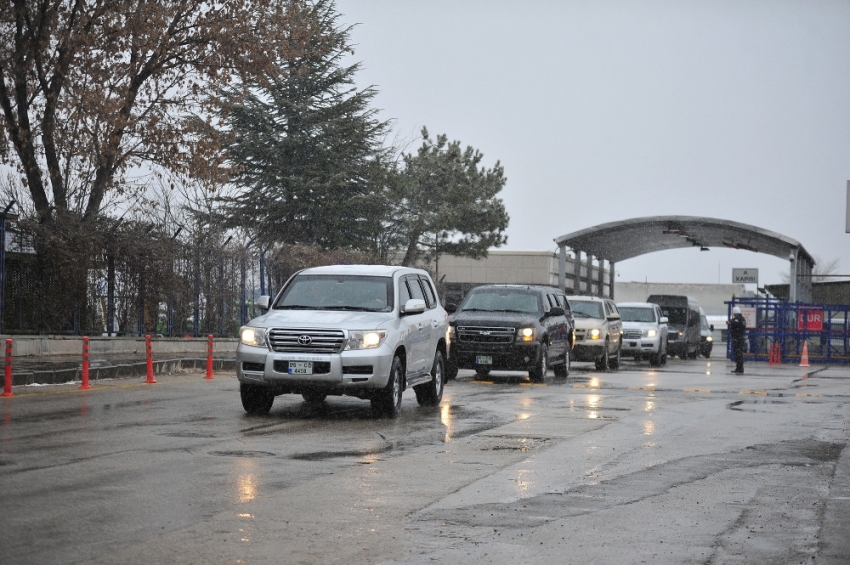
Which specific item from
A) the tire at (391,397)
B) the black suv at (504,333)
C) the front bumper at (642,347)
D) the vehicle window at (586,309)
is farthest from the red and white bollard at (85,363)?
the front bumper at (642,347)

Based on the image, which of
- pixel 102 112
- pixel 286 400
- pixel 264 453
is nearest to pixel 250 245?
pixel 102 112

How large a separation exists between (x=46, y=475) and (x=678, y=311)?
37984 mm

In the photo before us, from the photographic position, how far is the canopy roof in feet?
156

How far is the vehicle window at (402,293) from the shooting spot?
1585 cm

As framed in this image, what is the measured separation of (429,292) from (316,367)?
4022 millimetres

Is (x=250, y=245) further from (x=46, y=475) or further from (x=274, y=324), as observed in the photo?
(x=46, y=475)

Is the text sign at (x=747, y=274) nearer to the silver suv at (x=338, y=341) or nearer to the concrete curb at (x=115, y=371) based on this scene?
the concrete curb at (x=115, y=371)

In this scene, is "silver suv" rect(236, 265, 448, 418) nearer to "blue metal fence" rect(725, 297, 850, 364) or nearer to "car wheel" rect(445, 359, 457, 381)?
"car wheel" rect(445, 359, 457, 381)

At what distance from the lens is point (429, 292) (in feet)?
58.9

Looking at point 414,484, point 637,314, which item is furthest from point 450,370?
point 637,314

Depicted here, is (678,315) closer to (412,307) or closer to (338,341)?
(412,307)

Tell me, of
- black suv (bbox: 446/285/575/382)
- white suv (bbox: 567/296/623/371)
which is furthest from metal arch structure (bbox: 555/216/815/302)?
black suv (bbox: 446/285/575/382)

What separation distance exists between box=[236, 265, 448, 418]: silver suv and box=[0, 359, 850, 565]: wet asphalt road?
44 centimetres

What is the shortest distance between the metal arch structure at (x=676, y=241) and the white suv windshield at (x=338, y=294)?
31.9m
